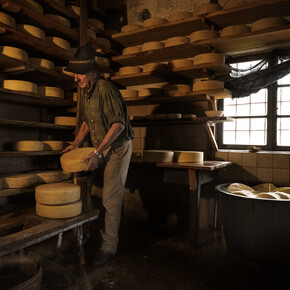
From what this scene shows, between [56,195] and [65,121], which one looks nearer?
[56,195]

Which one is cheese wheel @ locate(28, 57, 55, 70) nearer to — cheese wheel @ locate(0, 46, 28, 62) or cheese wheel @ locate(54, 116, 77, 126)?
cheese wheel @ locate(0, 46, 28, 62)

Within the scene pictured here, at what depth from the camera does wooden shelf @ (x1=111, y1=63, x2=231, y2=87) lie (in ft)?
10.9

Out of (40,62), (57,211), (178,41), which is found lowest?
(57,211)

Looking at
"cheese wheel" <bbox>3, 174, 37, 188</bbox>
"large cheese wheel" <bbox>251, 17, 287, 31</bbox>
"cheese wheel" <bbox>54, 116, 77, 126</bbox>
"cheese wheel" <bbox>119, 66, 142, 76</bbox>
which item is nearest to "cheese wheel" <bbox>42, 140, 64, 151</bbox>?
"cheese wheel" <bbox>54, 116, 77, 126</bbox>

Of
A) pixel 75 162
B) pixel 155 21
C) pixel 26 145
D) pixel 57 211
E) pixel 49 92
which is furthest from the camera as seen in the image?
pixel 155 21

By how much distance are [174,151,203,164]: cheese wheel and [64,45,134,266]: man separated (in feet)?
2.65

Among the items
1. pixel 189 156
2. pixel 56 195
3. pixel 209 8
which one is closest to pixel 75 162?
pixel 56 195

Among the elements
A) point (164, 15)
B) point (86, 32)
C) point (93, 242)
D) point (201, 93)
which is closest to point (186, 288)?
point (93, 242)

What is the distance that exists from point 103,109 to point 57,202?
0.99 meters

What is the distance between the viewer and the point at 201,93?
3.31 m

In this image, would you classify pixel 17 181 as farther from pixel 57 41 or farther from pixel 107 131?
pixel 57 41

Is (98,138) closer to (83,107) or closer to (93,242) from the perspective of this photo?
(83,107)

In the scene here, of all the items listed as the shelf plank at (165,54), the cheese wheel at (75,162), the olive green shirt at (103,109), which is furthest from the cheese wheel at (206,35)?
the cheese wheel at (75,162)

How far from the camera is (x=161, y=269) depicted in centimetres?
244
